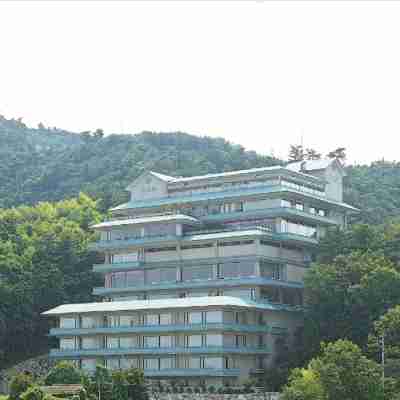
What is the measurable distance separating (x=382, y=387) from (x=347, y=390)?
9.86 ft

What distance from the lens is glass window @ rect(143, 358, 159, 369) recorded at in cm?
10881

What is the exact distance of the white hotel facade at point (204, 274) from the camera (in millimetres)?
106125

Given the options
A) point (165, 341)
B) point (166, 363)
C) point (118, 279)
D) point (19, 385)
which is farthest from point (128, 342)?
point (19, 385)

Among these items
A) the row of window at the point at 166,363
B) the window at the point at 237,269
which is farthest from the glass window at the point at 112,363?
the window at the point at 237,269

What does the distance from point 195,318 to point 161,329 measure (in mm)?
3644

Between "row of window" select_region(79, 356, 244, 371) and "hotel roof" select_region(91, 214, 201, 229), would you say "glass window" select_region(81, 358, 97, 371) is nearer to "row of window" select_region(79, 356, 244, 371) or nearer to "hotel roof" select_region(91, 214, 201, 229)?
"row of window" select_region(79, 356, 244, 371)

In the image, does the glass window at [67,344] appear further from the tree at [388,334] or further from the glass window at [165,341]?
the tree at [388,334]

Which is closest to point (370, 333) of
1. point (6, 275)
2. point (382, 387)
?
point (382, 387)

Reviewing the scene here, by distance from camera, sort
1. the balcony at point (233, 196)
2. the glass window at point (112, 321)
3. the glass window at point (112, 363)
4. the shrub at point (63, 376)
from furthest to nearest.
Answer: the balcony at point (233, 196) → the glass window at point (112, 321) → the glass window at point (112, 363) → the shrub at point (63, 376)

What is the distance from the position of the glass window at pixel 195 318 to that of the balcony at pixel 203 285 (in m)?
6.47

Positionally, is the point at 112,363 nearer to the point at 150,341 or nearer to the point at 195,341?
the point at 150,341

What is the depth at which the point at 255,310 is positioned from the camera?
10794cm

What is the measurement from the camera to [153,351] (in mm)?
107812

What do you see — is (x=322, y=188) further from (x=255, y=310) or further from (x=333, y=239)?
(x=255, y=310)
